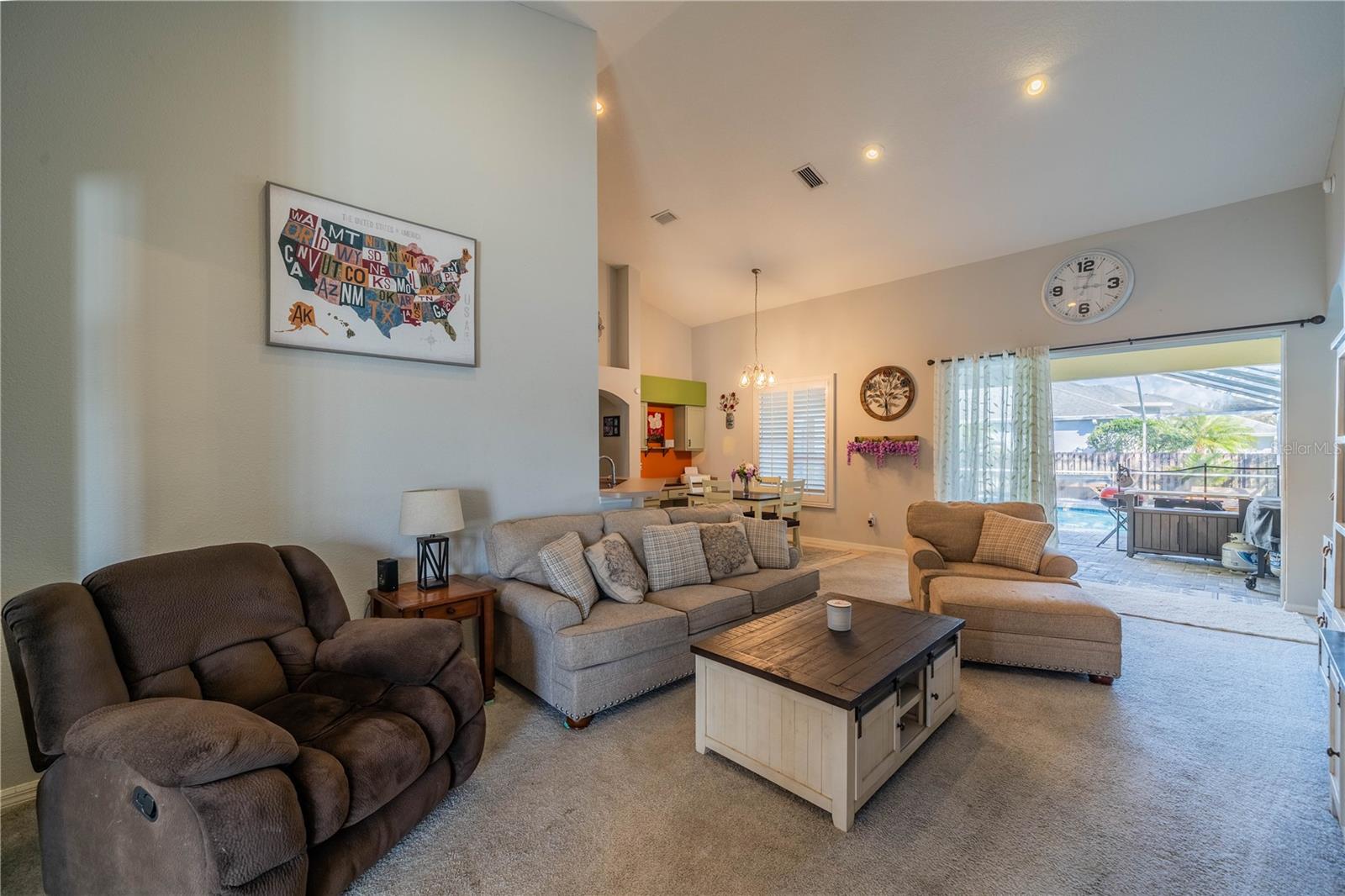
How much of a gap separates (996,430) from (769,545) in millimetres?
3269

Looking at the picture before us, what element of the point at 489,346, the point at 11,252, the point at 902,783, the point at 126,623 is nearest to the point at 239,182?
the point at 11,252

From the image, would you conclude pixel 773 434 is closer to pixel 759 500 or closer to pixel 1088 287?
pixel 759 500

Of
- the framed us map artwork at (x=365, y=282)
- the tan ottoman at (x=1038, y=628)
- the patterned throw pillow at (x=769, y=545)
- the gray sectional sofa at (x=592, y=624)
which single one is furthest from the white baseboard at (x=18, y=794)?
the tan ottoman at (x=1038, y=628)

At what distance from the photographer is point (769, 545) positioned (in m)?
3.88

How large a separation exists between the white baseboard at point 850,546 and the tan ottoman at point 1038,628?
2994 millimetres

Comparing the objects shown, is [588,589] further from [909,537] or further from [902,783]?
[909,537]

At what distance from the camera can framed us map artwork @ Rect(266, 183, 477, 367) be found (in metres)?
2.56

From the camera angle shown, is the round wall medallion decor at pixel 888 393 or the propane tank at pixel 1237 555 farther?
the round wall medallion decor at pixel 888 393

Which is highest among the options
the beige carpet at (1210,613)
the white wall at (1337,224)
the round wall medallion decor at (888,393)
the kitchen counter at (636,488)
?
the white wall at (1337,224)

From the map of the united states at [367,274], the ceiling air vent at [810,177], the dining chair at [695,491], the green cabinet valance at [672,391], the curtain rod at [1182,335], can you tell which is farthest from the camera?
the green cabinet valance at [672,391]

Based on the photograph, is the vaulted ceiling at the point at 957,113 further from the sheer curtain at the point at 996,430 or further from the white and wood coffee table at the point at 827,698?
the white and wood coffee table at the point at 827,698

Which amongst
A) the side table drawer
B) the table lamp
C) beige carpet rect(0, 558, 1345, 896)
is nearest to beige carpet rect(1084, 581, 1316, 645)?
beige carpet rect(0, 558, 1345, 896)

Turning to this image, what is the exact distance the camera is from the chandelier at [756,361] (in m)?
6.73

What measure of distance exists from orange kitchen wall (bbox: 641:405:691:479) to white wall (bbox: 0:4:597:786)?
4.19m
